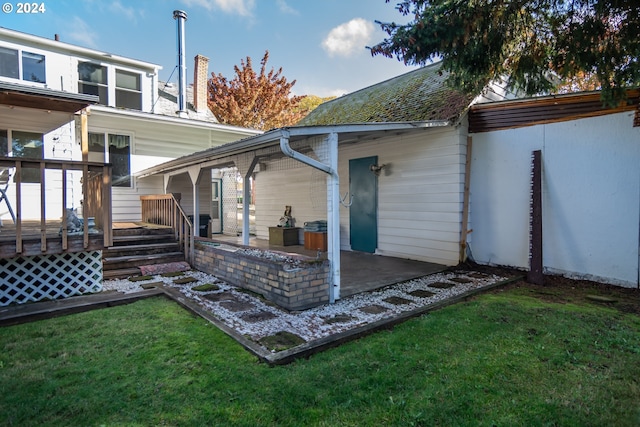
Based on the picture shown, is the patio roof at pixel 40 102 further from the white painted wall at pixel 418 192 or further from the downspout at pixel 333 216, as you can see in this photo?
the white painted wall at pixel 418 192

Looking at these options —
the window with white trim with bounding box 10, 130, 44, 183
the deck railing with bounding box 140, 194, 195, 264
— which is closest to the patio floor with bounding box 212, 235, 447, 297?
the deck railing with bounding box 140, 194, 195, 264

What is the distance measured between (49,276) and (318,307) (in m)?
3.67

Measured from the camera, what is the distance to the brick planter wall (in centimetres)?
419

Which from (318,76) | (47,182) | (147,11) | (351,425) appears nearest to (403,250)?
(351,425)

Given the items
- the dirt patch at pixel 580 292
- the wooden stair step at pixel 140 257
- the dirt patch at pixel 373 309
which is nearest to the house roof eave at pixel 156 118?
the wooden stair step at pixel 140 257

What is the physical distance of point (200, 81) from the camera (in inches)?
448

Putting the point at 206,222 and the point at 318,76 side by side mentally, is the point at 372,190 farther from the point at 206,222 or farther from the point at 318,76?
the point at 318,76

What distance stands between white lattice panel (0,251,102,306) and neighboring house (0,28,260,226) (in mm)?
3483

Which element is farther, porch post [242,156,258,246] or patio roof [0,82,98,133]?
porch post [242,156,258,246]

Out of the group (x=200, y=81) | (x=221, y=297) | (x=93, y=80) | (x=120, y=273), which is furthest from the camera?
(x=200, y=81)

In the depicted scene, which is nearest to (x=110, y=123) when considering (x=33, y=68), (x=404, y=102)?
(x=33, y=68)

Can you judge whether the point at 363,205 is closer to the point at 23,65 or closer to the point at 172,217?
the point at 172,217

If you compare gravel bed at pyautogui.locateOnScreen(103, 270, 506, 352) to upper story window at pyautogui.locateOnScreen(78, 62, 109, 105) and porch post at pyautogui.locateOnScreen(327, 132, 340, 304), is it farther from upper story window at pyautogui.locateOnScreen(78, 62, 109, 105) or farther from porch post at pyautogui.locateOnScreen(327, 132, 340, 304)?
upper story window at pyautogui.locateOnScreen(78, 62, 109, 105)

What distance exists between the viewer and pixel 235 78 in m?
19.0
